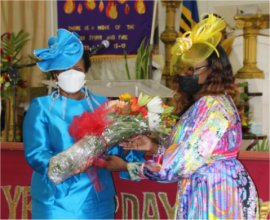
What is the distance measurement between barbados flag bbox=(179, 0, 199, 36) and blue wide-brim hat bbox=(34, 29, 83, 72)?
4023 millimetres

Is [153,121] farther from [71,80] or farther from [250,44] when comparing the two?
[250,44]

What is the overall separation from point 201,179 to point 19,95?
4235 millimetres

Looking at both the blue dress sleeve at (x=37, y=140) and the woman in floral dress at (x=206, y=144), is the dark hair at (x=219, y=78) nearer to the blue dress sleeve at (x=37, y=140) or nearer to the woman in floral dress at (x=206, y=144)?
the woman in floral dress at (x=206, y=144)

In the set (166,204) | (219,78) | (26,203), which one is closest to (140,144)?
(219,78)

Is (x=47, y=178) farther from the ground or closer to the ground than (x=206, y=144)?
closer to the ground

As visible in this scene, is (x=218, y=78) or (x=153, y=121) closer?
(x=218, y=78)

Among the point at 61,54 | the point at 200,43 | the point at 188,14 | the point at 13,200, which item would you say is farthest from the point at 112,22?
the point at 200,43

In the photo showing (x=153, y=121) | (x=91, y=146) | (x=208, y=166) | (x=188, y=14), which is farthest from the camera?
(x=188, y=14)

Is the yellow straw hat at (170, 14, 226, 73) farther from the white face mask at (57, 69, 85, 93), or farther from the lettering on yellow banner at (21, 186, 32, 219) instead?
the lettering on yellow banner at (21, 186, 32, 219)

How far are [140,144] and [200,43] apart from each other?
1.67 feet

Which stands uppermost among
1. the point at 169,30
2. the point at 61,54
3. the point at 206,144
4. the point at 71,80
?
the point at 169,30

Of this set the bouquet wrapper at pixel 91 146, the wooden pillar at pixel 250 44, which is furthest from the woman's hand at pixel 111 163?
the wooden pillar at pixel 250 44

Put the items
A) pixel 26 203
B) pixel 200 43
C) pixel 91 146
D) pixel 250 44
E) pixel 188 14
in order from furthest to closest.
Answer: pixel 188 14, pixel 250 44, pixel 26 203, pixel 91 146, pixel 200 43

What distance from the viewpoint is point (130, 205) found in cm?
332
